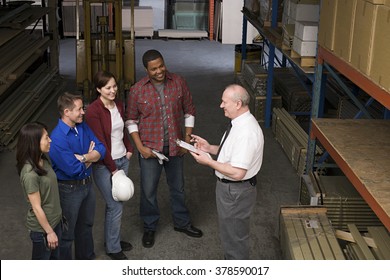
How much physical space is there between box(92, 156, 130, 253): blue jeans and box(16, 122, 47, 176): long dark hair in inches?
40.5

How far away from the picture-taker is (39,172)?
14.6ft

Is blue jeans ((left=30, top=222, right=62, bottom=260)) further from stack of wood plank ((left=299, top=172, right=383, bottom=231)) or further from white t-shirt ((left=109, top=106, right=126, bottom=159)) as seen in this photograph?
stack of wood plank ((left=299, top=172, right=383, bottom=231))

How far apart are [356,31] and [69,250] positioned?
3.30 meters

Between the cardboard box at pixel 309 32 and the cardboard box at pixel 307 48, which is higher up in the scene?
the cardboard box at pixel 309 32

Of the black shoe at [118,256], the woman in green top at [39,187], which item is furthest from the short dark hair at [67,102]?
the black shoe at [118,256]

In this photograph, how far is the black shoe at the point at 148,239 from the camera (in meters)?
6.36

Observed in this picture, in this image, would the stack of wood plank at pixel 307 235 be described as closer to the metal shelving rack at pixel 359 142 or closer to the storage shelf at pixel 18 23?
the metal shelving rack at pixel 359 142

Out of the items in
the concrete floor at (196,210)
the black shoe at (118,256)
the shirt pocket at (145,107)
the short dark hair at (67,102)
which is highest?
the short dark hair at (67,102)

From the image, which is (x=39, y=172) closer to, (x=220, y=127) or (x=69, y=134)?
(x=69, y=134)

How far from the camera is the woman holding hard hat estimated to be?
5297 mm

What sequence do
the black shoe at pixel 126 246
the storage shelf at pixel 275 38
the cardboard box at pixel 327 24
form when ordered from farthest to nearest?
the storage shelf at pixel 275 38 < the black shoe at pixel 126 246 < the cardboard box at pixel 327 24

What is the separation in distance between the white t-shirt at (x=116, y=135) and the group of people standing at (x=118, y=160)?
10mm

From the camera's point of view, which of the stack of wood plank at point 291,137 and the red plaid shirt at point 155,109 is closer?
the red plaid shirt at point 155,109

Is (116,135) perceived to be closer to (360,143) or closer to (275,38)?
(360,143)
